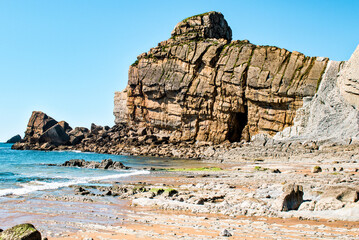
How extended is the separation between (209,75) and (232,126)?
35.0ft

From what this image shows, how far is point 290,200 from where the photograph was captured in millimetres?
10664

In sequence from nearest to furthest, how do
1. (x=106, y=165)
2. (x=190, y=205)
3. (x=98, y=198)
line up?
(x=190, y=205) < (x=98, y=198) < (x=106, y=165)

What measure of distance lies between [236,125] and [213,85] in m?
9.00

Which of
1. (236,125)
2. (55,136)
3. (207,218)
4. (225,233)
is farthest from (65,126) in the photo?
(225,233)

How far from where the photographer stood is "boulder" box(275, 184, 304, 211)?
1045 centimetres

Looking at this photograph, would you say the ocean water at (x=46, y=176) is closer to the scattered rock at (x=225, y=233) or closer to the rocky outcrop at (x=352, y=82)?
the scattered rock at (x=225, y=233)

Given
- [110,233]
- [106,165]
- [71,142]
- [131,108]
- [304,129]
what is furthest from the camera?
[71,142]

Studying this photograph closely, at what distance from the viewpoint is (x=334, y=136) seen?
138ft

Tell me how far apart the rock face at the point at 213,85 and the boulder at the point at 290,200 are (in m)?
45.6

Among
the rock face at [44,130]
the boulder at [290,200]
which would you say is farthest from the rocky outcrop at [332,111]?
the rock face at [44,130]

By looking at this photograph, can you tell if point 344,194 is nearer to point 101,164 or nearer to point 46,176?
point 46,176

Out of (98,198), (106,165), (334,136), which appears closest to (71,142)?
(106,165)

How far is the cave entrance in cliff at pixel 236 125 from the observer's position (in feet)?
209

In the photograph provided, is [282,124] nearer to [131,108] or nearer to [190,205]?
[131,108]
